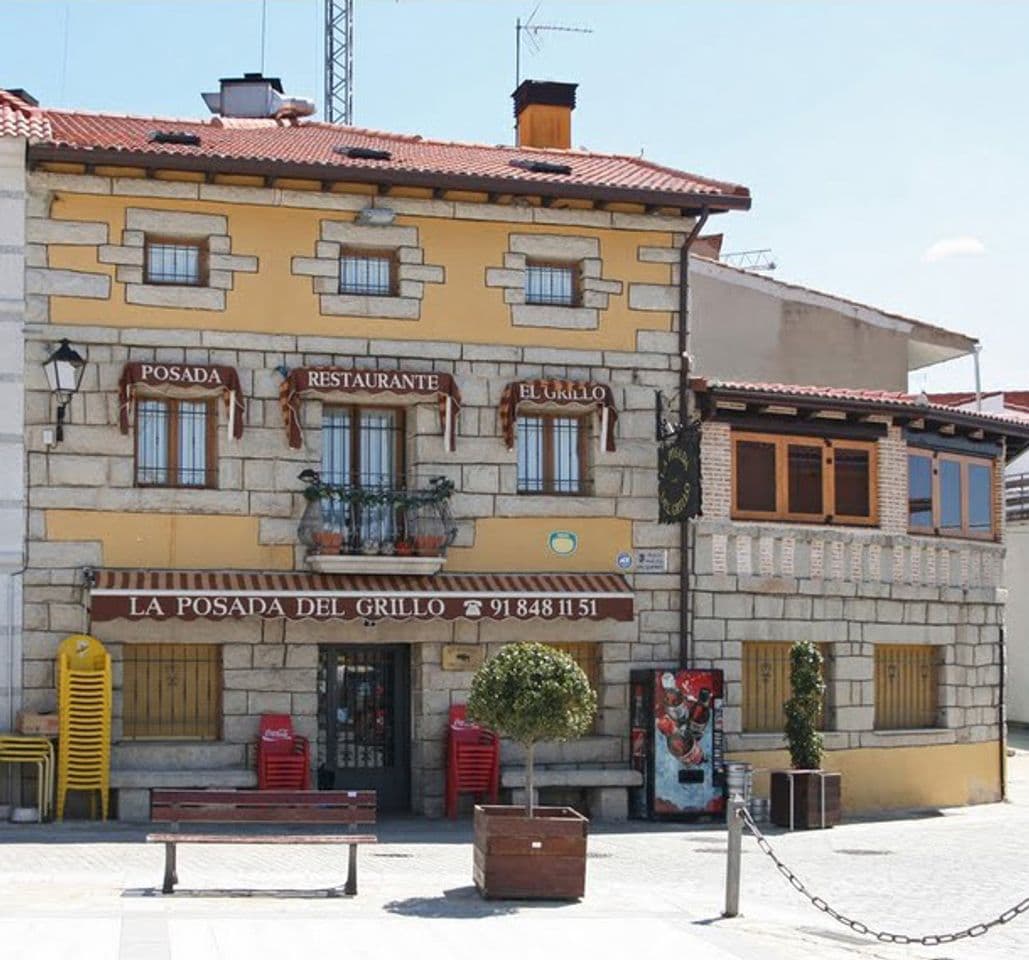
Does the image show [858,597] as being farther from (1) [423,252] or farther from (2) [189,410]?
(2) [189,410]

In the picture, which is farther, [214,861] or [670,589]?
[670,589]

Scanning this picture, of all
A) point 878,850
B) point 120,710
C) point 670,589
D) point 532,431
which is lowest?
point 878,850

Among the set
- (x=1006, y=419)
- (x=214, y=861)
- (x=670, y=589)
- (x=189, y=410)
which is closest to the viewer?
(x=214, y=861)

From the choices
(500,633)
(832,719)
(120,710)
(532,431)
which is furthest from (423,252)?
(832,719)

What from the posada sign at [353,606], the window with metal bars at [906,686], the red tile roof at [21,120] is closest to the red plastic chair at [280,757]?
the posada sign at [353,606]

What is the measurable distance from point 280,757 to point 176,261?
5.79 m

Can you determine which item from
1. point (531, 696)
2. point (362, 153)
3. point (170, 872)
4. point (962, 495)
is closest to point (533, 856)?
point (531, 696)

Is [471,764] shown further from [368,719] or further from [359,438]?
[359,438]

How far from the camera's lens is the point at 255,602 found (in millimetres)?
20766

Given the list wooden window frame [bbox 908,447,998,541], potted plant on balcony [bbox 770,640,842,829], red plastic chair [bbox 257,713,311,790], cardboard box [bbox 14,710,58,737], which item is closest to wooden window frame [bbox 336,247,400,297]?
red plastic chair [bbox 257,713,311,790]

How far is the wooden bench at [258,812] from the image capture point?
47.9 ft

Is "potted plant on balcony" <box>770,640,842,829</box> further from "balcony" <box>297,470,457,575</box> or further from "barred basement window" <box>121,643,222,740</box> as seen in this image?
"barred basement window" <box>121,643,222,740</box>

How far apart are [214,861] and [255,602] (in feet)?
14.4

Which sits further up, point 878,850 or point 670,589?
point 670,589
